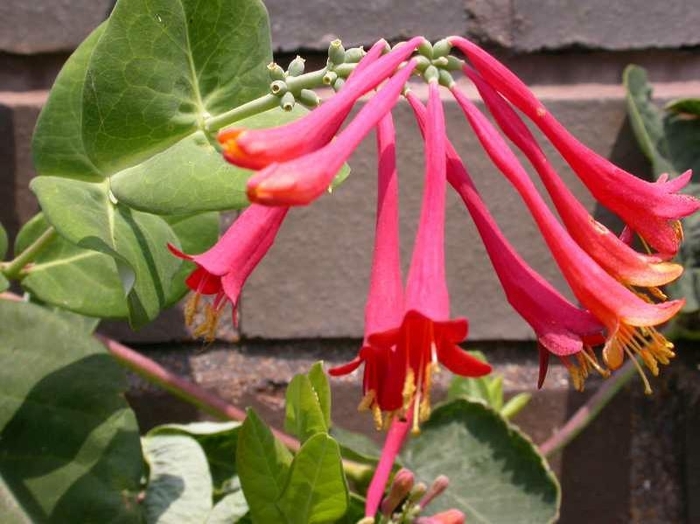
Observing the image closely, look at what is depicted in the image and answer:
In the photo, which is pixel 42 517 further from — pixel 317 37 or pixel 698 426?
pixel 698 426

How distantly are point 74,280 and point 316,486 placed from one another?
230 mm

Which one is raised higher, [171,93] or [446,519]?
[171,93]

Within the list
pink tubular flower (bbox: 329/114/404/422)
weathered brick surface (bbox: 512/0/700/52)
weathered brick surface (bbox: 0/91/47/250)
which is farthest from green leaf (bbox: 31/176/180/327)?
weathered brick surface (bbox: 512/0/700/52)

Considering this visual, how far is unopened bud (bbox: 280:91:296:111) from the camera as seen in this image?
42 cm

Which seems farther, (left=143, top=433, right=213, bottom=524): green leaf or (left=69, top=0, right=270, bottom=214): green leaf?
(left=143, top=433, right=213, bottom=524): green leaf

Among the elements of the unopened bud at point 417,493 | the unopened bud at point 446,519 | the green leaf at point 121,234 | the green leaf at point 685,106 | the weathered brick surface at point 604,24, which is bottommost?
the unopened bud at point 446,519

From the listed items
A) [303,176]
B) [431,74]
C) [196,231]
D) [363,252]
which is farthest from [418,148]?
[303,176]

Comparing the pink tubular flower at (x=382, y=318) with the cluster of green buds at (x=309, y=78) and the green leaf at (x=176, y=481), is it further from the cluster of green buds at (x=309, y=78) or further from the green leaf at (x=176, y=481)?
the green leaf at (x=176, y=481)

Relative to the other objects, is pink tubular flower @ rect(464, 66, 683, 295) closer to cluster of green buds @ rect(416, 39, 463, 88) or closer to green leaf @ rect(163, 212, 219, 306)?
cluster of green buds @ rect(416, 39, 463, 88)

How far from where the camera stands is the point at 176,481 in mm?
613

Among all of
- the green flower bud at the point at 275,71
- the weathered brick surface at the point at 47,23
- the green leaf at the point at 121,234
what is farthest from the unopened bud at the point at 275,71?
the weathered brick surface at the point at 47,23

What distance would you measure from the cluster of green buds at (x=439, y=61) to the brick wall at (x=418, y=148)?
29cm

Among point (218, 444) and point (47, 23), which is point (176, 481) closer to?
point (218, 444)

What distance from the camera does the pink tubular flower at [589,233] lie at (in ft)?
1.31
